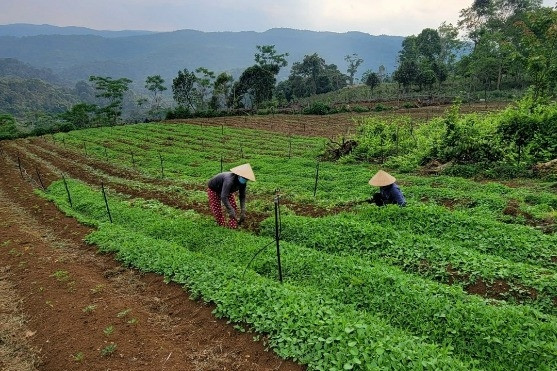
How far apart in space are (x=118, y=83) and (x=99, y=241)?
7817 centimetres

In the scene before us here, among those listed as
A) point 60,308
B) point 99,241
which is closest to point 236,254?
point 60,308

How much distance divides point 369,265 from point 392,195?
12.3 feet

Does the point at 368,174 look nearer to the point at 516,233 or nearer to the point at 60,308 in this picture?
the point at 516,233

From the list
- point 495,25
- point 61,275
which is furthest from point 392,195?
point 495,25

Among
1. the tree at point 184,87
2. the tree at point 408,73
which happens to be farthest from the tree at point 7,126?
the tree at point 408,73

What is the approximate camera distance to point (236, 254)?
9.22 meters

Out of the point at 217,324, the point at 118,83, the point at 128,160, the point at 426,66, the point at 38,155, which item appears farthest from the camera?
the point at 118,83

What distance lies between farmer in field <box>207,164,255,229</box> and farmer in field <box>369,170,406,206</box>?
3585 mm

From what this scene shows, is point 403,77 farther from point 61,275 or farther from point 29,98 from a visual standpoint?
point 29,98

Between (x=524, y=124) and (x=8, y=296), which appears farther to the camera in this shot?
(x=524, y=124)

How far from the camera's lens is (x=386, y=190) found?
36.9 feet

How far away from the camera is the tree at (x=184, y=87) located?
2940 inches

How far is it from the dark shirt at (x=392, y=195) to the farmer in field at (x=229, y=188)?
4121 millimetres

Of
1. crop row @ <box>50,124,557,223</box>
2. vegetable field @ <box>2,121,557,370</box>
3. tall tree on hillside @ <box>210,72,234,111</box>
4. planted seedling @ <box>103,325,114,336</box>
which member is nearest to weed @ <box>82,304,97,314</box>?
planted seedling @ <box>103,325,114,336</box>
